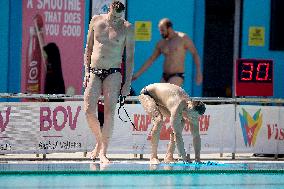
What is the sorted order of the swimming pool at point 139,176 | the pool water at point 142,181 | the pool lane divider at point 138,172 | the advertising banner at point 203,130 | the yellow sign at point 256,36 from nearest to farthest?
the pool water at point 142,181 < the swimming pool at point 139,176 < the pool lane divider at point 138,172 < the advertising banner at point 203,130 < the yellow sign at point 256,36

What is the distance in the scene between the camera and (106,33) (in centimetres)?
1066

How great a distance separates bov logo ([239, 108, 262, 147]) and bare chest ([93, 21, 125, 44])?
2.84 m

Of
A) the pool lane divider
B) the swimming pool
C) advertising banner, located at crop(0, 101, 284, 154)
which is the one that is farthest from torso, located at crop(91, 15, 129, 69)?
the pool lane divider

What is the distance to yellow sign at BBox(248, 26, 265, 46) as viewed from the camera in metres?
16.7

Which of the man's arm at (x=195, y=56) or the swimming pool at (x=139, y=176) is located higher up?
the man's arm at (x=195, y=56)

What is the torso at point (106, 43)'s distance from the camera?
418 inches

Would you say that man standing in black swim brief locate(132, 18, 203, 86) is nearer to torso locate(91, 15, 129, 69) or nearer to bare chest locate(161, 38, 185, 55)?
bare chest locate(161, 38, 185, 55)

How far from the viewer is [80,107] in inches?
474

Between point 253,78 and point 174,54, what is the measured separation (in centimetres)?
129

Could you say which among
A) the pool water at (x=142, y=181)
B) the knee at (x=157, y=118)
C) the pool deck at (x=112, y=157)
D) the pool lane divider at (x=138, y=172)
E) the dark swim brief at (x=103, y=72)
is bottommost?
the pool deck at (x=112, y=157)

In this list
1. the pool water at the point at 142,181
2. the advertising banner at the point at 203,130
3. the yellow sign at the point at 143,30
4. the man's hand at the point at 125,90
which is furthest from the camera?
the yellow sign at the point at 143,30

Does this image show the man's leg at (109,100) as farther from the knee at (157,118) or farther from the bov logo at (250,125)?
the bov logo at (250,125)

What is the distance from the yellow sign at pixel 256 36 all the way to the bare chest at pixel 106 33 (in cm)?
646

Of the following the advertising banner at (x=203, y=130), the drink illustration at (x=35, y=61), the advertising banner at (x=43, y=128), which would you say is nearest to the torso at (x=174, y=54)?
the advertising banner at (x=203, y=130)
